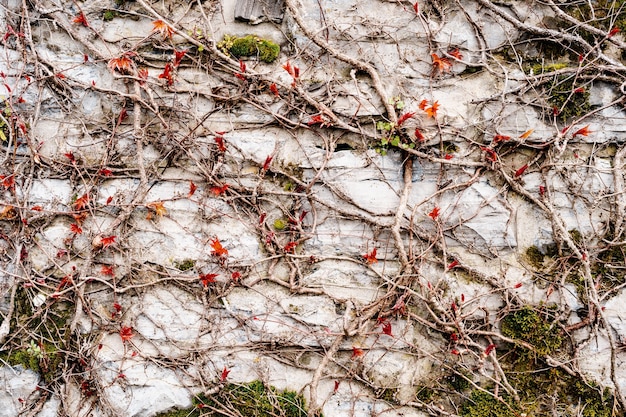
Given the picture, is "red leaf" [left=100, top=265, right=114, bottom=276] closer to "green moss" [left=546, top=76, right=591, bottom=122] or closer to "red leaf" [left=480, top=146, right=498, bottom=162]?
"red leaf" [left=480, top=146, right=498, bottom=162]

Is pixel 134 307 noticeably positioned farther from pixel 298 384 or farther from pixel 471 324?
pixel 471 324

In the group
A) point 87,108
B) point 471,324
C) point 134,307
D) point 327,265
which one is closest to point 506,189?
point 471,324

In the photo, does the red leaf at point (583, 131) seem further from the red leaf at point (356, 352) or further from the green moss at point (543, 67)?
the red leaf at point (356, 352)

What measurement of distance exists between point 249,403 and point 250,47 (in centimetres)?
241

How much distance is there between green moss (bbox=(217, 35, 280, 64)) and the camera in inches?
130

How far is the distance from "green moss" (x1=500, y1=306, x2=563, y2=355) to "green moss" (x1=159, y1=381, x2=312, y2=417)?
1.53 metres

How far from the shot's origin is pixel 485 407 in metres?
3.10

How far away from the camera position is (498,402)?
3102mm

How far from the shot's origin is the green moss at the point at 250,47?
10.9ft

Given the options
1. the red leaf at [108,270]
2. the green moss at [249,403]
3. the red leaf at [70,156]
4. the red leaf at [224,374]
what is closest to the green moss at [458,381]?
the green moss at [249,403]

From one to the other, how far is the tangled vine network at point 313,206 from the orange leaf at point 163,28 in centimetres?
2

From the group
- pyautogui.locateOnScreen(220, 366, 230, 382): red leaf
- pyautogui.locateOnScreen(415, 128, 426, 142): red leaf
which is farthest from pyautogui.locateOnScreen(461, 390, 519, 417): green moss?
pyautogui.locateOnScreen(415, 128, 426, 142): red leaf

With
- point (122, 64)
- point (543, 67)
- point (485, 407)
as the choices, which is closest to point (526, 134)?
point (543, 67)

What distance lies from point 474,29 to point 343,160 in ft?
4.23
